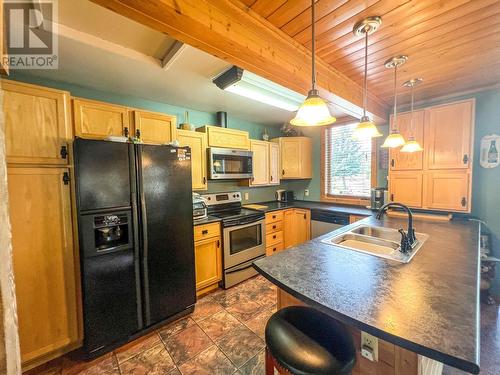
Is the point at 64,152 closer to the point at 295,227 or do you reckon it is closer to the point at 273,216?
the point at 273,216

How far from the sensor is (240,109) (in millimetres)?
3086

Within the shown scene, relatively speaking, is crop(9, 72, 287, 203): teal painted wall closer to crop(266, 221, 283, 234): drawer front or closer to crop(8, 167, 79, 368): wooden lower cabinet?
crop(266, 221, 283, 234): drawer front

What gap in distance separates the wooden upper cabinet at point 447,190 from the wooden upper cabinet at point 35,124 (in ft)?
12.4

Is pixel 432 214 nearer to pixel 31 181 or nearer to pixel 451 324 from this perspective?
pixel 451 324

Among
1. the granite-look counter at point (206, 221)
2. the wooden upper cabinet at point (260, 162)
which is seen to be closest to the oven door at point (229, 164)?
the wooden upper cabinet at point (260, 162)

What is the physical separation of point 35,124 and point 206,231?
5.83 feet

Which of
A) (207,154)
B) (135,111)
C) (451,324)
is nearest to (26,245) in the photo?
(135,111)

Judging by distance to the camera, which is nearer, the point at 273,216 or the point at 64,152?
the point at 64,152

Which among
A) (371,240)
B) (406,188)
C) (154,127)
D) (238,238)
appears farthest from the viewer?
(238,238)

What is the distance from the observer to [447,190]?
93.9 inches

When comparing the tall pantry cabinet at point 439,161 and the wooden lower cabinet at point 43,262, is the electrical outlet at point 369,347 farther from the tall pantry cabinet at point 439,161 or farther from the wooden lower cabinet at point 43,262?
the tall pantry cabinet at point 439,161

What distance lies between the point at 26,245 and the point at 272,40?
232 cm

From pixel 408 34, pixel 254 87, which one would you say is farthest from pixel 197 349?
pixel 408 34

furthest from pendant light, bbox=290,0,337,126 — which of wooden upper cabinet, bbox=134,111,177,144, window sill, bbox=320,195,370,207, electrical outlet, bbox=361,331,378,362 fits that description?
window sill, bbox=320,195,370,207
